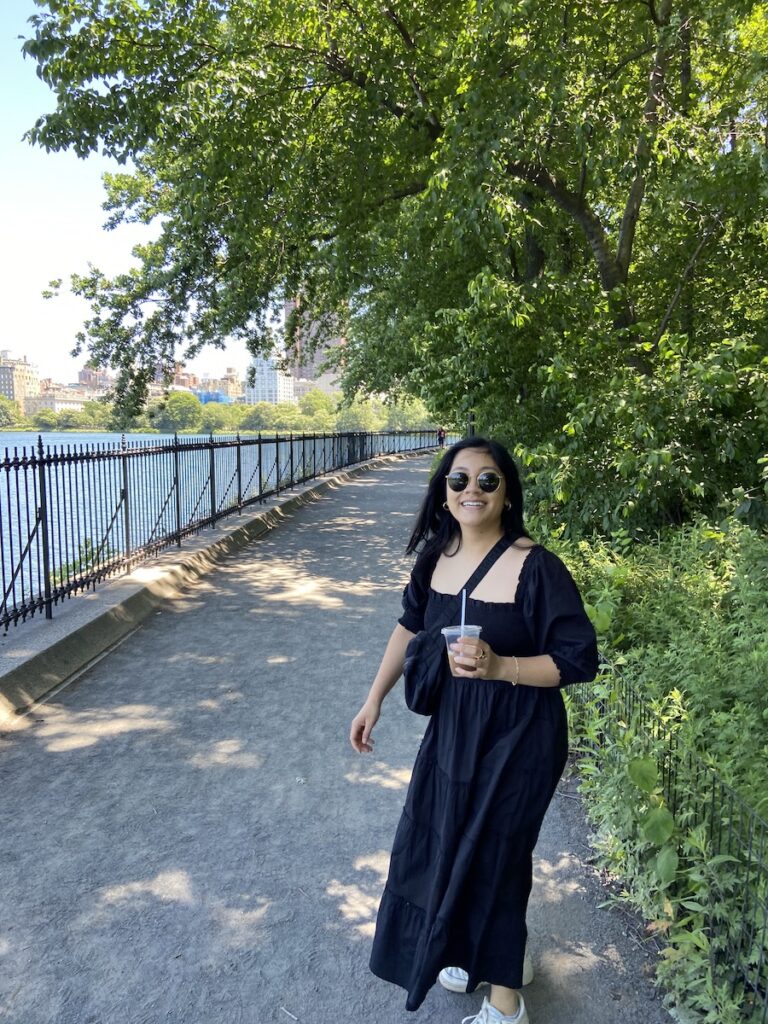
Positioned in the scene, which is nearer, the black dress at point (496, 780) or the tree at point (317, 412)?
the black dress at point (496, 780)

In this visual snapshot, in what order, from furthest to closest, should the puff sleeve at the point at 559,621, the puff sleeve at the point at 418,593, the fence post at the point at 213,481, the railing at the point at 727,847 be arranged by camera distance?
the fence post at the point at 213,481 → the puff sleeve at the point at 418,593 → the railing at the point at 727,847 → the puff sleeve at the point at 559,621

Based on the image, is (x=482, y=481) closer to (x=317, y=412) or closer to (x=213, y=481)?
(x=213, y=481)

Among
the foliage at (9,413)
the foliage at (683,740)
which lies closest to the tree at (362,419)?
the foliage at (9,413)

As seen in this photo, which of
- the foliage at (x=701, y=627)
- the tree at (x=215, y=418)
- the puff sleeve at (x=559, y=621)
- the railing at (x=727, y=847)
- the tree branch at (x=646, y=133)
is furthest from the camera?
the tree at (x=215, y=418)

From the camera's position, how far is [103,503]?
331 inches

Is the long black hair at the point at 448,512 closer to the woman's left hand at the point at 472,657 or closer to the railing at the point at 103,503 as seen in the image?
the woman's left hand at the point at 472,657

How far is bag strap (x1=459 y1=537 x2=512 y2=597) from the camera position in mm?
2221

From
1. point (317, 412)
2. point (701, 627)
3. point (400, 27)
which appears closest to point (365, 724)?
point (701, 627)

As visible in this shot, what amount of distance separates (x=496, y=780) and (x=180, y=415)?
21041mm

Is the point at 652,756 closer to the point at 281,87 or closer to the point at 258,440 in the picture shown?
the point at 281,87

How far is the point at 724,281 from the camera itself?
9.66 meters

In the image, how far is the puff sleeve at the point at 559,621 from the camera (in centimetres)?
205

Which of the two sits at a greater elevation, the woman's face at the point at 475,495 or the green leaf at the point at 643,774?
the woman's face at the point at 475,495

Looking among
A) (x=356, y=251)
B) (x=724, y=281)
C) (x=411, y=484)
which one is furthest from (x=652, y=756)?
(x=411, y=484)
